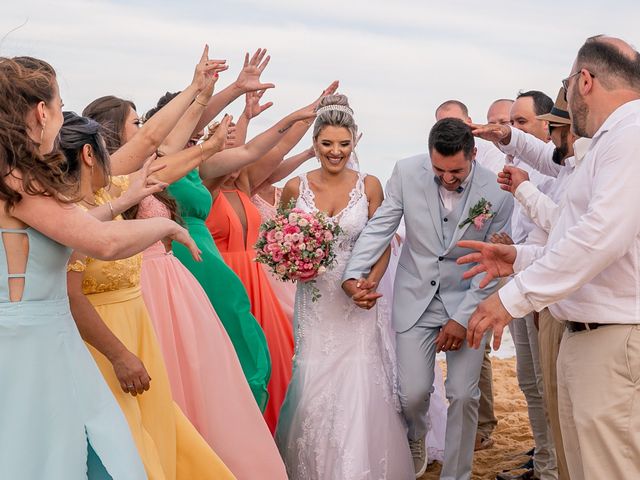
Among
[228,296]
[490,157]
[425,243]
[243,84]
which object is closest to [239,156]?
[243,84]

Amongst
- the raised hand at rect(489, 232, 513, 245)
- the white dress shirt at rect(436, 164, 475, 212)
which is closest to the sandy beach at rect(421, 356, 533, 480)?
the raised hand at rect(489, 232, 513, 245)

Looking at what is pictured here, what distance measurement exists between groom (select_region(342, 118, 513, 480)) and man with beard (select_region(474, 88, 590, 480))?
333mm

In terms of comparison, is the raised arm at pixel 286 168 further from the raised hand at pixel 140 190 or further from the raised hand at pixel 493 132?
the raised hand at pixel 140 190

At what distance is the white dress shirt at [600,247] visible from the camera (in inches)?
150

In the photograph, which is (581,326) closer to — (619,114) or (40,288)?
(619,114)

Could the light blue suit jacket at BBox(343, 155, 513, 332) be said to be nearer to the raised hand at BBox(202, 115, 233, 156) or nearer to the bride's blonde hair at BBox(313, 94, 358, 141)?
the bride's blonde hair at BBox(313, 94, 358, 141)

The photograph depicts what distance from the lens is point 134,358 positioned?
4.20m

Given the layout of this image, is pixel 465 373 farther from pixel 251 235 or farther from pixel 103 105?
pixel 103 105

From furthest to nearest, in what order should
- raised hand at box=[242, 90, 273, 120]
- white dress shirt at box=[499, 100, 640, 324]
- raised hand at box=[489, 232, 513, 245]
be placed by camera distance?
raised hand at box=[242, 90, 273, 120] → raised hand at box=[489, 232, 513, 245] → white dress shirt at box=[499, 100, 640, 324]

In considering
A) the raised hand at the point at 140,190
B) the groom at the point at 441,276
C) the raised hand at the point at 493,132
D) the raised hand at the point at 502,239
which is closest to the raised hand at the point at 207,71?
the raised hand at the point at 140,190

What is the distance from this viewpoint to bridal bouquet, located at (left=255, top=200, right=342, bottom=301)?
6.08m

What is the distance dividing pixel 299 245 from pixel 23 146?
290cm

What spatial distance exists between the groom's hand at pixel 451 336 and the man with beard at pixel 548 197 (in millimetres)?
567

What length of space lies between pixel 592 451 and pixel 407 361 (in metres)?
2.34
